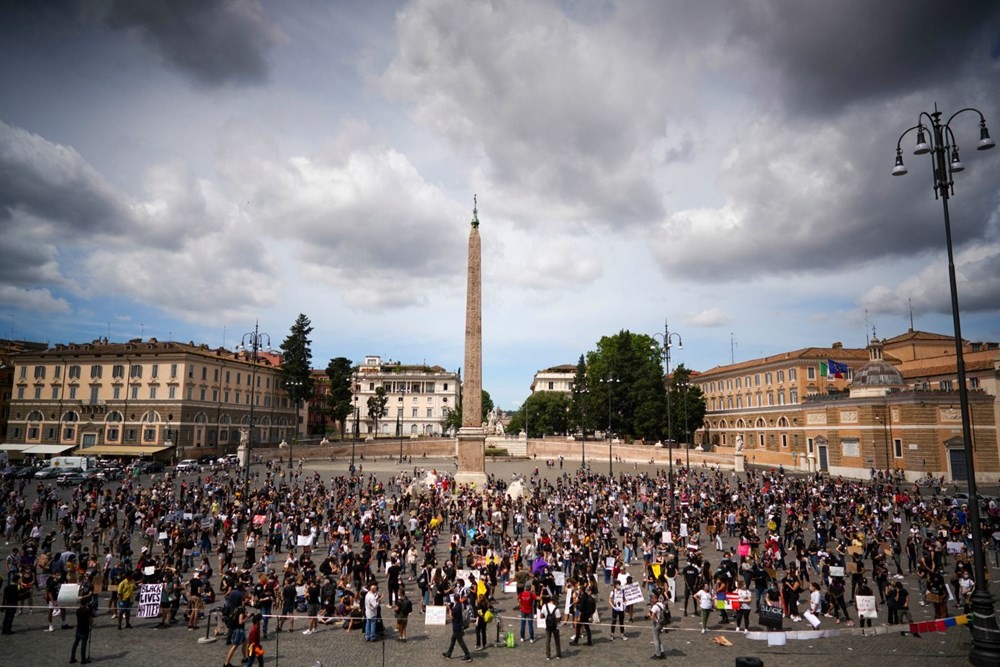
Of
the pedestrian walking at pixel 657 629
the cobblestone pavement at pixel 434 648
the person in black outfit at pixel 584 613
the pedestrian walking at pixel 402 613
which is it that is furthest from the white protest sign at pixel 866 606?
the pedestrian walking at pixel 402 613

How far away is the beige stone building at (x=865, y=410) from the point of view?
43.1m

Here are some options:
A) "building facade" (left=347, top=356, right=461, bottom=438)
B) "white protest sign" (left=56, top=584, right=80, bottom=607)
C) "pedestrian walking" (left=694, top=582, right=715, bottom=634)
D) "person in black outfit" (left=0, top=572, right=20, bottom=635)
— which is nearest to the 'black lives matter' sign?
"white protest sign" (left=56, top=584, right=80, bottom=607)

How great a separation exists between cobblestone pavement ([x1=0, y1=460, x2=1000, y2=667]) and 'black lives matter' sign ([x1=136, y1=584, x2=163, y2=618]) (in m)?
0.42

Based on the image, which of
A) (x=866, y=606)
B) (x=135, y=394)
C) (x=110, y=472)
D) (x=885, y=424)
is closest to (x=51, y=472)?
(x=110, y=472)

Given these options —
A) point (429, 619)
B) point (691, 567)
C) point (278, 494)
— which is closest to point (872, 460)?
point (691, 567)

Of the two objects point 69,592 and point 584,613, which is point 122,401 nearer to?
point 69,592

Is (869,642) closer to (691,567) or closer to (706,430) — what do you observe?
(691,567)

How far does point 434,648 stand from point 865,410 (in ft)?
147

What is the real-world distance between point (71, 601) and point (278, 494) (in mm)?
15569

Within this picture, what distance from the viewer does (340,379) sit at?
75.9 m

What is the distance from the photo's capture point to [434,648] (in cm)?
1154

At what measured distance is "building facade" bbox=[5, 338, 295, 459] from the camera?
5603 cm

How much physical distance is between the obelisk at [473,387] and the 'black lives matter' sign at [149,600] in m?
25.5

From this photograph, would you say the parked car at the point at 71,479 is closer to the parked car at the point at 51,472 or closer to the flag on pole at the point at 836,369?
the parked car at the point at 51,472
